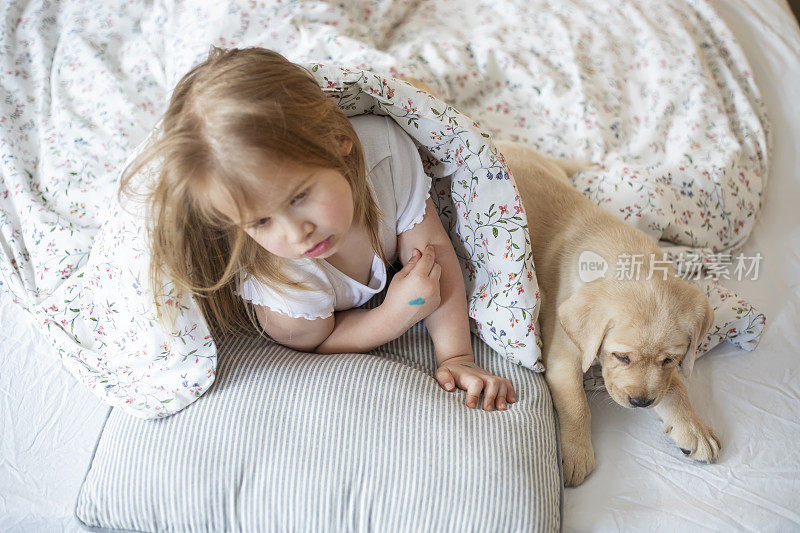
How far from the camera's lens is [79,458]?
1215 millimetres

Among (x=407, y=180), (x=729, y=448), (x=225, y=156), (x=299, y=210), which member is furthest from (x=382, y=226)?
(x=729, y=448)

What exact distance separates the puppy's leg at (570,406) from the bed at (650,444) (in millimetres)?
33

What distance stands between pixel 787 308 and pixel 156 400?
54.1 inches

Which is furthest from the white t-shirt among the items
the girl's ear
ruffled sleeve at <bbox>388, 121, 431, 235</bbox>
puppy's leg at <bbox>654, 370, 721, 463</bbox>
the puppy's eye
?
puppy's leg at <bbox>654, 370, 721, 463</bbox>

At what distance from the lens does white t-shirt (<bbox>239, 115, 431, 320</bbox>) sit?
1.20 meters

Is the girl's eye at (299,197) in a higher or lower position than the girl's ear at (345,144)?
lower

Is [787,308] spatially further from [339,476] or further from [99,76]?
[99,76]

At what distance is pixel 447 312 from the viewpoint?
52.0 inches

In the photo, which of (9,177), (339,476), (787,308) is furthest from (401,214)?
(9,177)

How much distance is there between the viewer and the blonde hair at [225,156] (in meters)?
0.93

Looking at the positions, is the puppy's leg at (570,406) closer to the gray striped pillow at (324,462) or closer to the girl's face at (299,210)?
the gray striped pillow at (324,462)

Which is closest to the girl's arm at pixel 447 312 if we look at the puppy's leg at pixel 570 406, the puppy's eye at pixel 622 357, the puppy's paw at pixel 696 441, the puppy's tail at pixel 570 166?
the puppy's leg at pixel 570 406

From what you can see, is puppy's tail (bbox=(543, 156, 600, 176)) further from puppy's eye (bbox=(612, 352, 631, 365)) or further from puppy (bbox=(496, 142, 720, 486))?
puppy's eye (bbox=(612, 352, 631, 365))

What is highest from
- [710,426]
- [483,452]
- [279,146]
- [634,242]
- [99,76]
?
[279,146]
